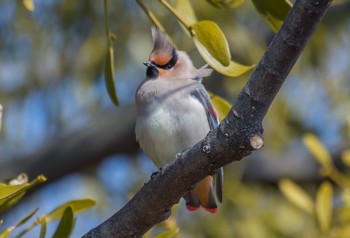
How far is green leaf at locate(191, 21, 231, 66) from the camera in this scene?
1788 millimetres

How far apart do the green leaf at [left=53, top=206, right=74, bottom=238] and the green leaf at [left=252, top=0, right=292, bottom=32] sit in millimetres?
513

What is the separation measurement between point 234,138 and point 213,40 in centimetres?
34

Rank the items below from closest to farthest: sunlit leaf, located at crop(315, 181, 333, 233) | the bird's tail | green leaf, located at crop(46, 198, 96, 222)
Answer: green leaf, located at crop(46, 198, 96, 222), the bird's tail, sunlit leaf, located at crop(315, 181, 333, 233)

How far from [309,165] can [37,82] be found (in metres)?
1.07

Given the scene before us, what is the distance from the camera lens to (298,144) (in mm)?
4020

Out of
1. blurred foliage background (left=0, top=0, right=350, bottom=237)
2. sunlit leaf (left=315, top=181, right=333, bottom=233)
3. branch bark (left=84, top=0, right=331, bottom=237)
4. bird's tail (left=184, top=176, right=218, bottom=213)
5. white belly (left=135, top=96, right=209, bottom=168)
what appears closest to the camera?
branch bark (left=84, top=0, right=331, bottom=237)

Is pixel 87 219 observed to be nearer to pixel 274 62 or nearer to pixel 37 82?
pixel 37 82

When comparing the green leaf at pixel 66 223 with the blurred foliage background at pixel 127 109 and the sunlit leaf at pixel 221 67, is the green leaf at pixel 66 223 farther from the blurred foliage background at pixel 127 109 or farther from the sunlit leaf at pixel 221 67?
the blurred foliage background at pixel 127 109

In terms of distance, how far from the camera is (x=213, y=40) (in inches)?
71.0

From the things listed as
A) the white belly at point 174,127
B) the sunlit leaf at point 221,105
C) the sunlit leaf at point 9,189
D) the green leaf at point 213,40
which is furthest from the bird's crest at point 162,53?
the sunlit leaf at point 9,189

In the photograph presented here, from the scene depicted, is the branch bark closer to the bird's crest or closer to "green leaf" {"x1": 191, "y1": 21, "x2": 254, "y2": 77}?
"green leaf" {"x1": 191, "y1": 21, "x2": 254, "y2": 77}

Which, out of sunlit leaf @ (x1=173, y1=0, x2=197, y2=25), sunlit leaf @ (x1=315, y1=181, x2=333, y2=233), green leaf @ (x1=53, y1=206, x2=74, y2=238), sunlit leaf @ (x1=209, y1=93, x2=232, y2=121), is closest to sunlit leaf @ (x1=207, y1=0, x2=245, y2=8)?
sunlit leaf @ (x1=173, y1=0, x2=197, y2=25)

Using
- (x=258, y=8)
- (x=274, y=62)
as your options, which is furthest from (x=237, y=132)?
(x=258, y=8)

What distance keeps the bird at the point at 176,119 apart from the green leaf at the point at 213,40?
333mm
